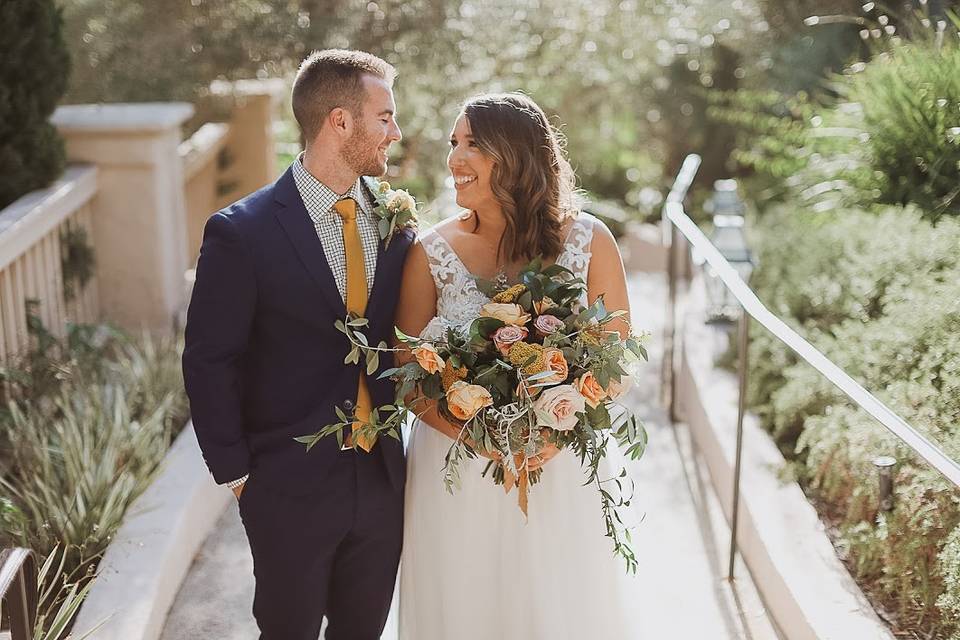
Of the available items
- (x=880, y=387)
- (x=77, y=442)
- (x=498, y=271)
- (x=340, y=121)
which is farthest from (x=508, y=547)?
(x=77, y=442)

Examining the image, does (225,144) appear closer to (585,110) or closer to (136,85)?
(136,85)

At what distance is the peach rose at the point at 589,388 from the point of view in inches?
102

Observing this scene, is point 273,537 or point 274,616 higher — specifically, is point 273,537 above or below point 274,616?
above

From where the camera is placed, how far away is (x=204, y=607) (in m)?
3.89

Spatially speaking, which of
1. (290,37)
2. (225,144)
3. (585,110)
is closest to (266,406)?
(290,37)

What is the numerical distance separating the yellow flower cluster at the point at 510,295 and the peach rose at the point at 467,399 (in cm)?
27

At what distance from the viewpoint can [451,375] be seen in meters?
2.63

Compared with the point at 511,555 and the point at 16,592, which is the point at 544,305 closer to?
the point at 511,555

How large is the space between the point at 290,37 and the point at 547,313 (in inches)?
220

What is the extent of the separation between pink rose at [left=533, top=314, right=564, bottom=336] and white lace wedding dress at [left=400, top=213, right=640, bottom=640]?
1.33 feet

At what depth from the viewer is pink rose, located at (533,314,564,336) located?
261 centimetres

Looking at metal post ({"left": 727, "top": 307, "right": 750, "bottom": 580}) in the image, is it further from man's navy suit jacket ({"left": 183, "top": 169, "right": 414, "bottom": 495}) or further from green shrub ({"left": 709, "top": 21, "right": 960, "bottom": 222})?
green shrub ({"left": 709, "top": 21, "right": 960, "bottom": 222})

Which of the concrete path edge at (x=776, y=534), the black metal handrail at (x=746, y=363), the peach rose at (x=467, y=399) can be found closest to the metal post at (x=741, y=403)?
the black metal handrail at (x=746, y=363)

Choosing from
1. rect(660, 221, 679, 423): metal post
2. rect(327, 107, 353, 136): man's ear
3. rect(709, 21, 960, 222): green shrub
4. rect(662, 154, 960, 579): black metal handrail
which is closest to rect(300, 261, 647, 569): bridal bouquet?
rect(327, 107, 353, 136): man's ear
